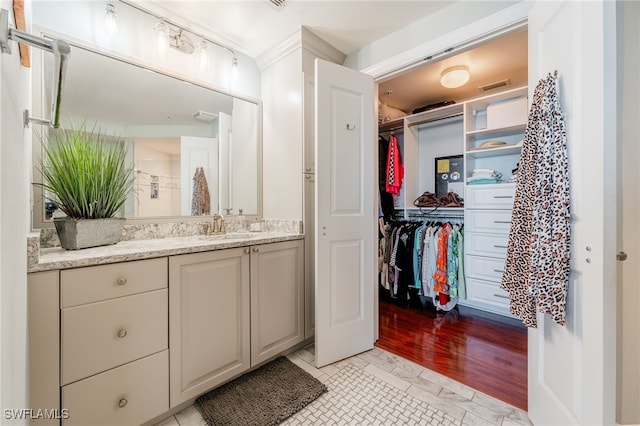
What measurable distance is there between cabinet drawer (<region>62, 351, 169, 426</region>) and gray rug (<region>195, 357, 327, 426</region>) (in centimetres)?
27

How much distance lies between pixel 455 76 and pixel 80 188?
3007mm

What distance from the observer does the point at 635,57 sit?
44.3 inches

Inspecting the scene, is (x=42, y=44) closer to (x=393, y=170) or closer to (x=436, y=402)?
(x=436, y=402)

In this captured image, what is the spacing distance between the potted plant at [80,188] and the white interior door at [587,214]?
2.18 metres

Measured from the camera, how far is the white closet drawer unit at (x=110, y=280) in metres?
1.07

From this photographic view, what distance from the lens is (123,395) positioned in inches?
46.7

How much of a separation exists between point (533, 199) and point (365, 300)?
1337mm

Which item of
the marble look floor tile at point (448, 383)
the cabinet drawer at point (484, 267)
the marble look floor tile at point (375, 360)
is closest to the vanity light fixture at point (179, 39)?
the marble look floor tile at point (375, 360)

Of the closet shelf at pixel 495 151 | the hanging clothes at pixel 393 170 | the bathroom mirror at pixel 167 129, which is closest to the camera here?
the bathroom mirror at pixel 167 129

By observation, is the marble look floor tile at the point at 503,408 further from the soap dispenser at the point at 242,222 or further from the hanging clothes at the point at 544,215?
the soap dispenser at the point at 242,222

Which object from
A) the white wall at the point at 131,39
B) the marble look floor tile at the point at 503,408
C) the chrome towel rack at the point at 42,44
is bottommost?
the marble look floor tile at the point at 503,408

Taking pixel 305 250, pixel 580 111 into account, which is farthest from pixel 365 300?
pixel 580 111

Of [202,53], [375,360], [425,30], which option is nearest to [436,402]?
[375,360]

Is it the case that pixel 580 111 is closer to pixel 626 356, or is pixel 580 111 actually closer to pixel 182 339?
pixel 626 356
